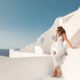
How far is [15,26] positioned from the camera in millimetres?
29188

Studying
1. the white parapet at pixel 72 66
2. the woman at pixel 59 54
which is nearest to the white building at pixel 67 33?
the woman at pixel 59 54

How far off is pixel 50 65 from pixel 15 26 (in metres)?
24.1

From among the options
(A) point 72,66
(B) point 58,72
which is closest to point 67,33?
(B) point 58,72

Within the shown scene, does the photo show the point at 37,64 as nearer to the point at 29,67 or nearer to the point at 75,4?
the point at 29,67

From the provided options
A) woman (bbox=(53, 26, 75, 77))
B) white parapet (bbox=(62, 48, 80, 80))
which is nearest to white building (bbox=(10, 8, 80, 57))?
woman (bbox=(53, 26, 75, 77))

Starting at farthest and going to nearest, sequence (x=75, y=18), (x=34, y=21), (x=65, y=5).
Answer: (x=34, y=21)
(x=65, y=5)
(x=75, y=18)

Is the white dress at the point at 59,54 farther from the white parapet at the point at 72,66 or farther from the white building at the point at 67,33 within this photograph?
the white building at the point at 67,33

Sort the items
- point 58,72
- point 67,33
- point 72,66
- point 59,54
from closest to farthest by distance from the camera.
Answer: point 72,66 → point 59,54 → point 58,72 → point 67,33

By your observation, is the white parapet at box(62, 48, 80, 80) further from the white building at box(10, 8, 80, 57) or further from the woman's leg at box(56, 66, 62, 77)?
the white building at box(10, 8, 80, 57)

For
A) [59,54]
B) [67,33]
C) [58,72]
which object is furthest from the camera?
[67,33]

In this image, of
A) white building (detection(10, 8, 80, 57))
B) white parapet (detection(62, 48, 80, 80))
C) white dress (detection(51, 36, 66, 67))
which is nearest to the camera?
white parapet (detection(62, 48, 80, 80))

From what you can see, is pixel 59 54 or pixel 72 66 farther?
pixel 59 54

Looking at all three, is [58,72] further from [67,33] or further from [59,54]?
[67,33]

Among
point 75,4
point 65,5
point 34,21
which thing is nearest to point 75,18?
point 75,4
